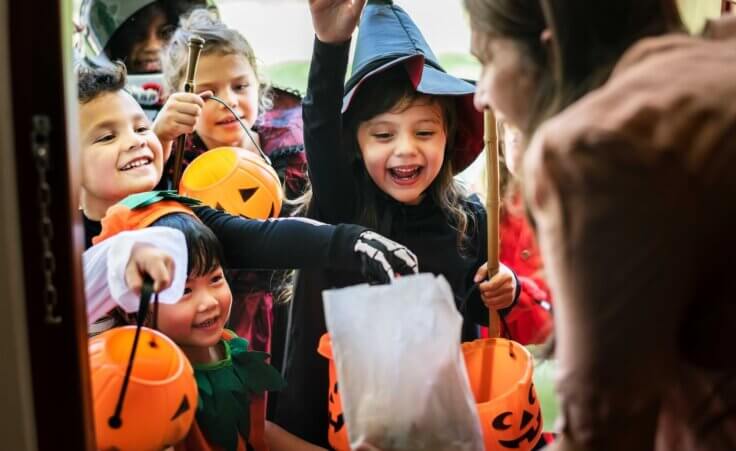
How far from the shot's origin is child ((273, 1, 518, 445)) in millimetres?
1466

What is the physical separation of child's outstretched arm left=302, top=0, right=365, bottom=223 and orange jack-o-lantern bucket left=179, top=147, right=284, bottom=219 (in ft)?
0.33

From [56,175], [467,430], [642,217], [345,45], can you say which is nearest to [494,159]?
[345,45]

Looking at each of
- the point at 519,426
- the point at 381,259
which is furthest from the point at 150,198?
the point at 519,426

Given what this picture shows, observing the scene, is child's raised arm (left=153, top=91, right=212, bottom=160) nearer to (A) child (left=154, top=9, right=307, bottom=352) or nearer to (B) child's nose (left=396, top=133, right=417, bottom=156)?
(A) child (left=154, top=9, right=307, bottom=352)

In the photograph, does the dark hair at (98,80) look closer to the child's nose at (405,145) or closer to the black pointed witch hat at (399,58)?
the black pointed witch hat at (399,58)

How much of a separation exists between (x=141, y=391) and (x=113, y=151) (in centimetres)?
44

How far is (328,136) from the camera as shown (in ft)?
4.85

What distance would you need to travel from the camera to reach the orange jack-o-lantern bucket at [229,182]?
4.87 feet

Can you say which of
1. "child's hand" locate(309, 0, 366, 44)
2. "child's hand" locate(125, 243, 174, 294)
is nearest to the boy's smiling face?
"child's hand" locate(125, 243, 174, 294)

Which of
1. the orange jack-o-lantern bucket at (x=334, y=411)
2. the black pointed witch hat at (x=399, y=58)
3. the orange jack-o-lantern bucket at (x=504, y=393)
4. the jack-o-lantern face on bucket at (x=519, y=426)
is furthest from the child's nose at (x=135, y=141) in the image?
the jack-o-lantern face on bucket at (x=519, y=426)

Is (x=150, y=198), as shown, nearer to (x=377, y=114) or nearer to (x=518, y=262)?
(x=377, y=114)

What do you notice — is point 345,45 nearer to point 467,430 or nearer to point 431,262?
point 431,262

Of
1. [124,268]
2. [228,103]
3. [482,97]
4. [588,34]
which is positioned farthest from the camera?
[228,103]

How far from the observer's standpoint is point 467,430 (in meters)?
1.38
